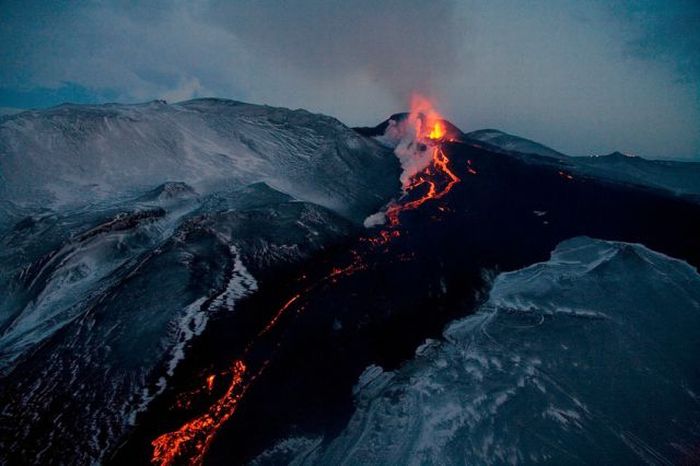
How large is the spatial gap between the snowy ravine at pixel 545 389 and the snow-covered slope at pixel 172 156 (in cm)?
990

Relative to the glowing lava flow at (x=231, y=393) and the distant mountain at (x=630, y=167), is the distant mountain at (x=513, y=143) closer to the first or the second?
the distant mountain at (x=630, y=167)

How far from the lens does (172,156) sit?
19.6 m

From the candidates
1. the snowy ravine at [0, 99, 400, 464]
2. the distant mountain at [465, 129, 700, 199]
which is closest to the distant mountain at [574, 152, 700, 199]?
the distant mountain at [465, 129, 700, 199]

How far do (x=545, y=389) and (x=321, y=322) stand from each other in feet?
16.7

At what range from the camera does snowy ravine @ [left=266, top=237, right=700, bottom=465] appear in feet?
18.5

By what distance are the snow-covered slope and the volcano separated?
20 centimetres

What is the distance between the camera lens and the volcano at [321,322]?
5.86 meters

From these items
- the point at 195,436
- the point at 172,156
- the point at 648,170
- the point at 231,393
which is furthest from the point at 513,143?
the point at 195,436

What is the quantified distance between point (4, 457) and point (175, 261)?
16.4 feet

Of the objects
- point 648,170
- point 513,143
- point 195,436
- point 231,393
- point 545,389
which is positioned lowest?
point 545,389

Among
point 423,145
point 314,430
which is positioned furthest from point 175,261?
point 423,145

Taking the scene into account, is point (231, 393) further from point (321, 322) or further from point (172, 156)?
point (172, 156)

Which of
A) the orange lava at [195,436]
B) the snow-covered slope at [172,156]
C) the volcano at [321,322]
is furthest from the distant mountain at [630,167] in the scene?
the orange lava at [195,436]

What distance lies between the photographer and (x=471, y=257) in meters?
12.6
